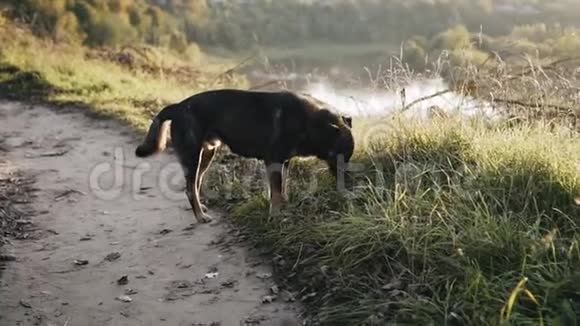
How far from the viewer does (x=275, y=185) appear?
5.44 metres

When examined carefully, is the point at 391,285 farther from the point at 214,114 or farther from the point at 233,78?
the point at 233,78

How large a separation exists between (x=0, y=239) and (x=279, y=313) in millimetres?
2656

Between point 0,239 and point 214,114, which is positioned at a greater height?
point 214,114

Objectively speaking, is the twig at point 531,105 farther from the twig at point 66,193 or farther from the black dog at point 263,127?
the twig at point 66,193

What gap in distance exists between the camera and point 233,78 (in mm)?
14672

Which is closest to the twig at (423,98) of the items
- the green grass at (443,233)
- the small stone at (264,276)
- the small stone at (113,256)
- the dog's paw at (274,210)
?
the green grass at (443,233)

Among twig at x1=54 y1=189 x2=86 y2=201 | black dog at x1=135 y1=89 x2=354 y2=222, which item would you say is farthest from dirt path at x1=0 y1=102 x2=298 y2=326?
black dog at x1=135 y1=89 x2=354 y2=222

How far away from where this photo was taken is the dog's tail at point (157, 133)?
554cm

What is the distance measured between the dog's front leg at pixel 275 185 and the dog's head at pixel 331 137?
1.28 feet

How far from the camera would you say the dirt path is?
422 centimetres

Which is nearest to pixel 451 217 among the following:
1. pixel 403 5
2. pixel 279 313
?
pixel 279 313

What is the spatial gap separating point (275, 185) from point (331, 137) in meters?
0.62

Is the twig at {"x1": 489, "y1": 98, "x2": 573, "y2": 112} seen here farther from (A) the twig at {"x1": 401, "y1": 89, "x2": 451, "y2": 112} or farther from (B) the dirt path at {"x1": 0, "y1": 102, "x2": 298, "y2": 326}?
(B) the dirt path at {"x1": 0, "y1": 102, "x2": 298, "y2": 326}

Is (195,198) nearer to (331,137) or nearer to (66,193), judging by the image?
(331,137)
